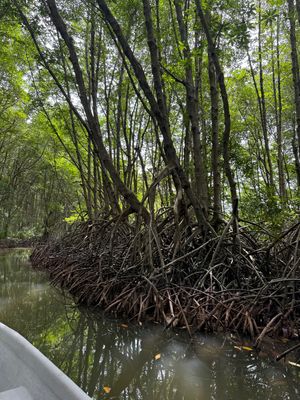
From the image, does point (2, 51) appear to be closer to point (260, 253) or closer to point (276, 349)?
point (260, 253)

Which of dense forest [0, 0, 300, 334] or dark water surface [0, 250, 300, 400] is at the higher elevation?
dense forest [0, 0, 300, 334]

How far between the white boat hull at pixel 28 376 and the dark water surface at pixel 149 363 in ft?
1.88

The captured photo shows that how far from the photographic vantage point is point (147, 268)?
390cm

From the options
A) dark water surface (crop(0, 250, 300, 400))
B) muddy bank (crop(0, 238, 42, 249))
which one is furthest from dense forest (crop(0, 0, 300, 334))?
muddy bank (crop(0, 238, 42, 249))

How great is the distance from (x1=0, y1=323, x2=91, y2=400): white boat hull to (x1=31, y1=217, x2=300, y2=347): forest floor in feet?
5.32

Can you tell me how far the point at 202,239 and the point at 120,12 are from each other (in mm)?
5033

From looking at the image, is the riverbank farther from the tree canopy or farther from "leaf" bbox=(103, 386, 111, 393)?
"leaf" bbox=(103, 386, 111, 393)

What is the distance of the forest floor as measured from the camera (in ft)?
9.70

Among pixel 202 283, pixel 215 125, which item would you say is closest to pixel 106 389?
pixel 202 283

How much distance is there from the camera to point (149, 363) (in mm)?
2371

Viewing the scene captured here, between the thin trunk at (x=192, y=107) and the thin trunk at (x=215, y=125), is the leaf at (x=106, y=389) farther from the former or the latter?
the thin trunk at (x=215, y=125)

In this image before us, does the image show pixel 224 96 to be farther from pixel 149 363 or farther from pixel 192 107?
pixel 149 363

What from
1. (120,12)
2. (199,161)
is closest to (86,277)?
(199,161)

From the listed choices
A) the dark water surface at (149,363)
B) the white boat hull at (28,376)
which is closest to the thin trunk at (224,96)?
the dark water surface at (149,363)
